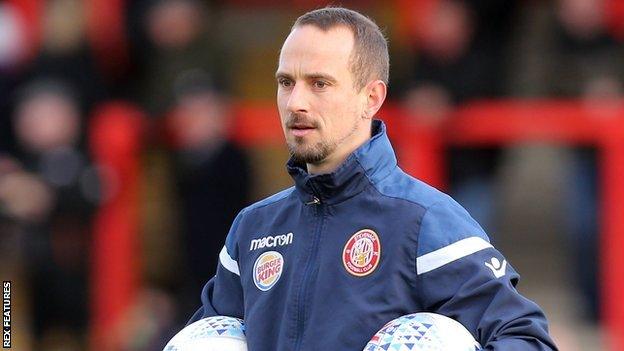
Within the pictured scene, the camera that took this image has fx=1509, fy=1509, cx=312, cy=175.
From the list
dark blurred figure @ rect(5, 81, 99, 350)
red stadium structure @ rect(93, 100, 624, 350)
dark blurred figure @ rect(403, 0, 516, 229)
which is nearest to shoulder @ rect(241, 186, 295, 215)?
dark blurred figure @ rect(403, 0, 516, 229)

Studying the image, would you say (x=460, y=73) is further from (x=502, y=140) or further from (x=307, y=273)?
(x=307, y=273)

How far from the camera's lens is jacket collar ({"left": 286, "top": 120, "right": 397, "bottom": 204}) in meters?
4.27

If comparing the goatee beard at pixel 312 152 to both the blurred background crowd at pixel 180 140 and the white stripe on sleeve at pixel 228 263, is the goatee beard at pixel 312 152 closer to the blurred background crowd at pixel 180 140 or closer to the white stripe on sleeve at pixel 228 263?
the white stripe on sleeve at pixel 228 263

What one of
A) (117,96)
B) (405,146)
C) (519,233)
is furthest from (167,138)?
(519,233)

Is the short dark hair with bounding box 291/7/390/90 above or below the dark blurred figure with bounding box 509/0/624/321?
above

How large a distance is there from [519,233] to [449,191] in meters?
1.40

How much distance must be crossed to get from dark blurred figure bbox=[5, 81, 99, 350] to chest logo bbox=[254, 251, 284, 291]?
4.97m

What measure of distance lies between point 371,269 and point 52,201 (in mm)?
5331

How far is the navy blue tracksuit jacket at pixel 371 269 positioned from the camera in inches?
163

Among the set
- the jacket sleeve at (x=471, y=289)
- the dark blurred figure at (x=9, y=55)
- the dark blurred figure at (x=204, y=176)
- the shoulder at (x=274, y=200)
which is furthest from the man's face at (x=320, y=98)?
the dark blurred figure at (x=9, y=55)

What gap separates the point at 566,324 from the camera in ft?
31.3

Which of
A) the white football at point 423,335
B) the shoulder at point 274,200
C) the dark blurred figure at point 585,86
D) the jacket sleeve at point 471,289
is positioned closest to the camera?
the white football at point 423,335

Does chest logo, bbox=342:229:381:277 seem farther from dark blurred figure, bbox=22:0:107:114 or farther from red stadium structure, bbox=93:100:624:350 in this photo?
dark blurred figure, bbox=22:0:107:114

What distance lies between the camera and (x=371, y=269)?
4.18 meters
